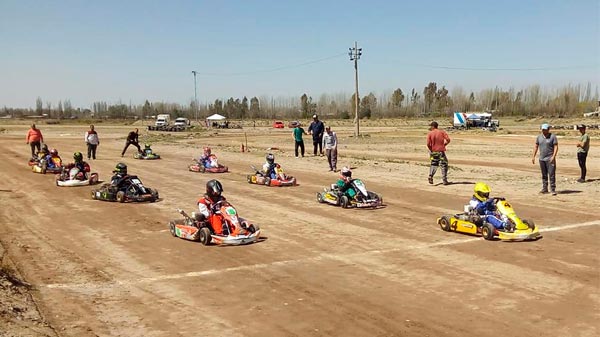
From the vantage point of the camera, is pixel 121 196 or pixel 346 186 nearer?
pixel 346 186

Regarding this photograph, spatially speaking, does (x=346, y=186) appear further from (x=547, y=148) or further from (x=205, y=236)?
(x=547, y=148)

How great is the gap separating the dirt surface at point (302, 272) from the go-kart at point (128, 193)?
0.44 meters

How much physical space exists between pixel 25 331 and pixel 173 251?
5028mm

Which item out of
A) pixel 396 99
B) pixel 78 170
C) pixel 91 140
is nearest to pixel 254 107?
pixel 396 99

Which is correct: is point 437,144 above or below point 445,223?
above

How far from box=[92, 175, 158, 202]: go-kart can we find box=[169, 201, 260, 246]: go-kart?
5.67 metres

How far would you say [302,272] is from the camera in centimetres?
1061

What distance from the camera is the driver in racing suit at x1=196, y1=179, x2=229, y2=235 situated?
523 inches

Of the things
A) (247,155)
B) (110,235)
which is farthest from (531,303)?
(247,155)

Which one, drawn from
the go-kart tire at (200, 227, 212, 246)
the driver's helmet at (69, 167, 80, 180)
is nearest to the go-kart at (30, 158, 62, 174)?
the driver's helmet at (69, 167, 80, 180)

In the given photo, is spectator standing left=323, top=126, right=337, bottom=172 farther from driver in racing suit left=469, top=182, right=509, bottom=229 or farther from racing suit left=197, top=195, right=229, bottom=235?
racing suit left=197, top=195, right=229, bottom=235

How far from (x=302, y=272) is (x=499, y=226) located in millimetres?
4972

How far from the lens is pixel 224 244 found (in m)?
12.9

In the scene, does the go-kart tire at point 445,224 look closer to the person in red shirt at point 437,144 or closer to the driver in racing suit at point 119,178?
the person in red shirt at point 437,144
